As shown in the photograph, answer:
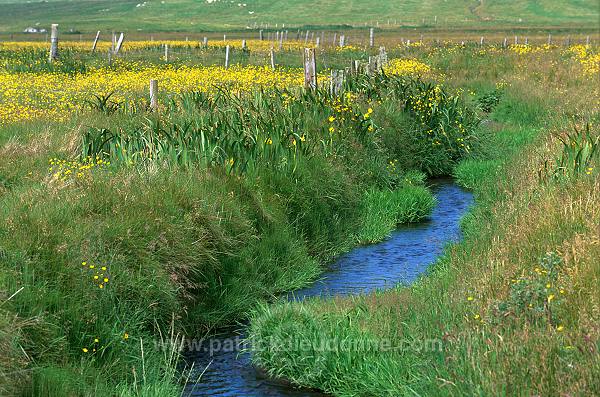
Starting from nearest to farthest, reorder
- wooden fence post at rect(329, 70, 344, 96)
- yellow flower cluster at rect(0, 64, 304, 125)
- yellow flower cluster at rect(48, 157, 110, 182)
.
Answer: yellow flower cluster at rect(48, 157, 110, 182), wooden fence post at rect(329, 70, 344, 96), yellow flower cluster at rect(0, 64, 304, 125)

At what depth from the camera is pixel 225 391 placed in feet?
23.8

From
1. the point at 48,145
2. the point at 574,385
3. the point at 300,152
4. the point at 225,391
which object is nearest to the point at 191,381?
the point at 225,391

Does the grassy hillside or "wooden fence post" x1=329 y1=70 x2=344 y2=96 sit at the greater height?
"wooden fence post" x1=329 y1=70 x2=344 y2=96

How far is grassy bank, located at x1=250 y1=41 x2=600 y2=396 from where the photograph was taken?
562 cm

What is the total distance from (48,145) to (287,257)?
435 cm

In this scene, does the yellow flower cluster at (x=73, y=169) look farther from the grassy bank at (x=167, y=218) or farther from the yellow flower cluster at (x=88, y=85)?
the yellow flower cluster at (x=88, y=85)

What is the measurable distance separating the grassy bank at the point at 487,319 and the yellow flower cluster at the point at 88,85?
24.9 feet

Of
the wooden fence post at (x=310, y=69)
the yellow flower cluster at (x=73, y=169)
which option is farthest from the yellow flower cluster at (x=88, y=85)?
the yellow flower cluster at (x=73, y=169)

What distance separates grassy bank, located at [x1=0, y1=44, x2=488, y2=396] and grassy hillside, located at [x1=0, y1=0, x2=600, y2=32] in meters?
107

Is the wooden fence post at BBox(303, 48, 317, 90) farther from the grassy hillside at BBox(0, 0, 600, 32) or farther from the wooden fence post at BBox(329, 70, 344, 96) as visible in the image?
the grassy hillside at BBox(0, 0, 600, 32)

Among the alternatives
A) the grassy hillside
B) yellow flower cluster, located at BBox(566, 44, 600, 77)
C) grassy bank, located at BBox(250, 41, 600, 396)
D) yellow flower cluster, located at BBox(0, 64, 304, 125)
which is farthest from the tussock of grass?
the grassy hillside

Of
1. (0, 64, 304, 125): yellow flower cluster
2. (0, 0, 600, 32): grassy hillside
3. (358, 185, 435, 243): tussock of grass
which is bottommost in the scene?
(0, 0, 600, 32): grassy hillside

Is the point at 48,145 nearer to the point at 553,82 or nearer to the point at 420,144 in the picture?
the point at 420,144

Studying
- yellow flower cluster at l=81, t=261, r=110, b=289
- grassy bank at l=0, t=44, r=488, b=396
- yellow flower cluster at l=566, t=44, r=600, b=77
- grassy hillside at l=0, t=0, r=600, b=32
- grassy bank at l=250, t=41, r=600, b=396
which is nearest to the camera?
grassy bank at l=250, t=41, r=600, b=396
